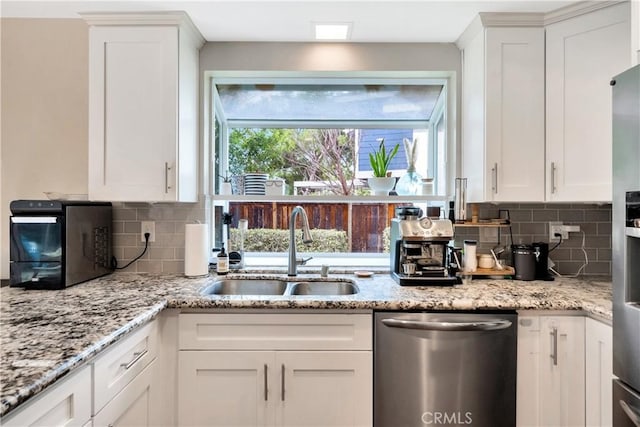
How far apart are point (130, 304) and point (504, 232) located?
6.84 feet

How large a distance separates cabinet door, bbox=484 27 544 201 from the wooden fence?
73cm

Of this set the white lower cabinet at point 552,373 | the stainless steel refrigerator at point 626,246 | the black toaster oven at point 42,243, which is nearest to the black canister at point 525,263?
the white lower cabinet at point 552,373

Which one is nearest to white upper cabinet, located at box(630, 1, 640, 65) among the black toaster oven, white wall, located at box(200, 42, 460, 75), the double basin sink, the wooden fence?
white wall, located at box(200, 42, 460, 75)

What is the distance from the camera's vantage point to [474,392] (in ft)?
4.92

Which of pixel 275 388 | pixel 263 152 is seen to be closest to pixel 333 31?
pixel 263 152

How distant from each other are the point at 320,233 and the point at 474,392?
4.18 ft

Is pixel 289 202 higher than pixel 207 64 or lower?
lower

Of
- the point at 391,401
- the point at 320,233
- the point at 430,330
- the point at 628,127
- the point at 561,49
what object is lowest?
the point at 391,401

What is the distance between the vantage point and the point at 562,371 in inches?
59.9

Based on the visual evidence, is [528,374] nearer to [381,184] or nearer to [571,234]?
[571,234]

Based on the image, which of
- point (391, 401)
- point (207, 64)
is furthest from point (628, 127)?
point (207, 64)

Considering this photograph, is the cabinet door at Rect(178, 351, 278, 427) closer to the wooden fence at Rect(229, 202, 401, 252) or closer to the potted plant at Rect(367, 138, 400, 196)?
the wooden fence at Rect(229, 202, 401, 252)

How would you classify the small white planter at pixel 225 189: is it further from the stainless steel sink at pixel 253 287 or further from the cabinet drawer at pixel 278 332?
the cabinet drawer at pixel 278 332

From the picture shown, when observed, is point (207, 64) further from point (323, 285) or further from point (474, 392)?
point (474, 392)
